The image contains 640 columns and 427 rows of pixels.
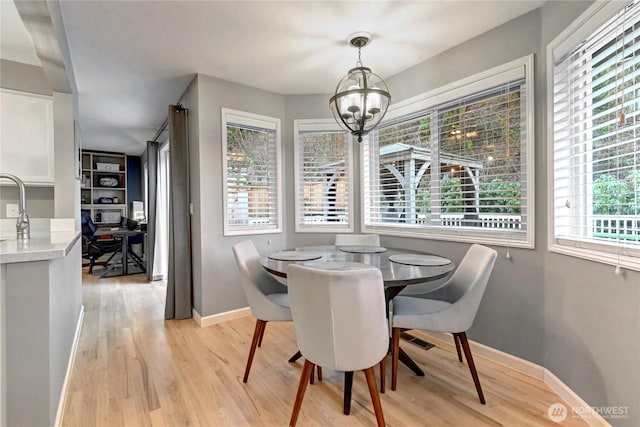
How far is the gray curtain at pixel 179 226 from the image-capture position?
3197 mm

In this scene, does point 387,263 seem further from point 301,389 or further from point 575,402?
point 575,402

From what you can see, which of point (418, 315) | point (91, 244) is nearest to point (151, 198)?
point (91, 244)

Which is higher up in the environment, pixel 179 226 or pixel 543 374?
pixel 179 226

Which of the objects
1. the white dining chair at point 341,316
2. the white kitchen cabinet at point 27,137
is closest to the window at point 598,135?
the white dining chair at point 341,316

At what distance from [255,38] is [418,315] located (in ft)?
7.72

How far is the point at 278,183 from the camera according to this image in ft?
11.6

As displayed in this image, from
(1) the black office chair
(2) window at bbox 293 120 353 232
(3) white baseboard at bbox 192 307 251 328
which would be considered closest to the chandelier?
(2) window at bbox 293 120 353 232

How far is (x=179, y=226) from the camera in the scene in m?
3.19

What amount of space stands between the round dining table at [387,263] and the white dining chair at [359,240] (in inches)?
13.8

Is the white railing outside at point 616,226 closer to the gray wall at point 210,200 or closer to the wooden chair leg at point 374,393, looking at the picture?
the wooden chair leg at point 374,393

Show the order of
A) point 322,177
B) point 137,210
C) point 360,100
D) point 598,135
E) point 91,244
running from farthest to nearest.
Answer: point 137,210
point 91,244
point 322,177
point 360,100
point 598,135

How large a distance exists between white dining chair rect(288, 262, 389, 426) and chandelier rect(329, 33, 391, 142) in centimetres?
109

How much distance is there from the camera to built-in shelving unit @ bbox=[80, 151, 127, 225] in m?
6.76

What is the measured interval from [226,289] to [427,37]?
9.67 feet
